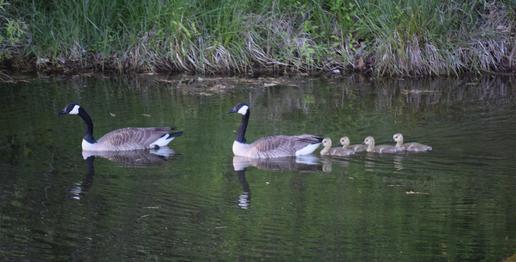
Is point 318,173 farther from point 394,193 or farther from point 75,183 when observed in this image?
point 75,183

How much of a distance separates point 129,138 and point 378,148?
342cm

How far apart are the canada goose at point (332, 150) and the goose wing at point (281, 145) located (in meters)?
0.10

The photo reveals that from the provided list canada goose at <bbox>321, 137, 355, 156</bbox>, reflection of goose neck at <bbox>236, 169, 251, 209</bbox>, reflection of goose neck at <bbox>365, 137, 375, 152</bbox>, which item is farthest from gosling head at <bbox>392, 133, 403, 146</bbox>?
reflection of goose neck at <bbox>236, 169, 251, 209</bbox>

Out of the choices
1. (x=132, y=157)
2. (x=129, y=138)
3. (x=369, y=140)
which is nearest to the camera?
(x=369, y=140)

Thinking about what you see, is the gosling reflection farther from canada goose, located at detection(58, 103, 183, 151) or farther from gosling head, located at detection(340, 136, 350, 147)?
gosling head, located at detection(340, 136, 350, 147)

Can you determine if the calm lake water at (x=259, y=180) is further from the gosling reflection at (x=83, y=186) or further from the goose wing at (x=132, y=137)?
the goose wing at (x=132, y=137)

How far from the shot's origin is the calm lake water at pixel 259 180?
1078 centimetres

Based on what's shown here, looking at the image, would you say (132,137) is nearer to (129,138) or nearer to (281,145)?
(129,138)

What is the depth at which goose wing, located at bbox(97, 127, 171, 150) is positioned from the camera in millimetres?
15430

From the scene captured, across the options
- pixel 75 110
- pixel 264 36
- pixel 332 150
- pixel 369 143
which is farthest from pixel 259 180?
pixel 264 36

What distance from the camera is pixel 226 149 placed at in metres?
15.5

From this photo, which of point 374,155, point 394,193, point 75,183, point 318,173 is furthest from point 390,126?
point 75,183

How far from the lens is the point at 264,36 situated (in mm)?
21219

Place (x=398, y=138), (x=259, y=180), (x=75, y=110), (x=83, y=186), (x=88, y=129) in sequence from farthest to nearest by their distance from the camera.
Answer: (x=75, y=110), (x=88, y=129), (x=398, y=138), (x=259, y=180), (x=83, y=186)
